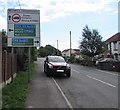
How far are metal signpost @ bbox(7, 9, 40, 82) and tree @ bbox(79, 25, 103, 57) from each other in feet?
111

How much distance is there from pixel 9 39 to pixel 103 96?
9.08m

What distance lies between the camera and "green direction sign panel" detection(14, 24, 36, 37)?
19719 millimetres

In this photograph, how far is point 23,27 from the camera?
64.9 ft

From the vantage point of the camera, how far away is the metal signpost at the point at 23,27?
19.7 meters

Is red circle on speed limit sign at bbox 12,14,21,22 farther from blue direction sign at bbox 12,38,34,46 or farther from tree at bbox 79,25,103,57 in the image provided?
tree at bbox 79,25,103,57

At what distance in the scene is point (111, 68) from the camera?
36.1 meters

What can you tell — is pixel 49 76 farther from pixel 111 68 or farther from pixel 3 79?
pixel 111 68

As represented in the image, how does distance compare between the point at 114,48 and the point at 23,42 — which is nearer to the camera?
the point at 23,42

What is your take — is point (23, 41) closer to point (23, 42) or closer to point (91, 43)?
point (23, 42)

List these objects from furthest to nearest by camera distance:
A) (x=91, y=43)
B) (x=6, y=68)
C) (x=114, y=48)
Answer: (x=114, y=48)
(x=91, y=43)
(x=6, y=68)

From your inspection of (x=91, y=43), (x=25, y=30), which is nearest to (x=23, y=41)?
(x=25, y=30)

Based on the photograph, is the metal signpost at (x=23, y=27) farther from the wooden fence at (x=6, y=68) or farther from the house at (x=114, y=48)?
the house at (x=114, y=48)

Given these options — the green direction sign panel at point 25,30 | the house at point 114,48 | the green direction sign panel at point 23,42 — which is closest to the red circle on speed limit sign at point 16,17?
the green direction sign panel at point 25,30

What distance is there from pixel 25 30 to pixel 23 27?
0.77 feet
